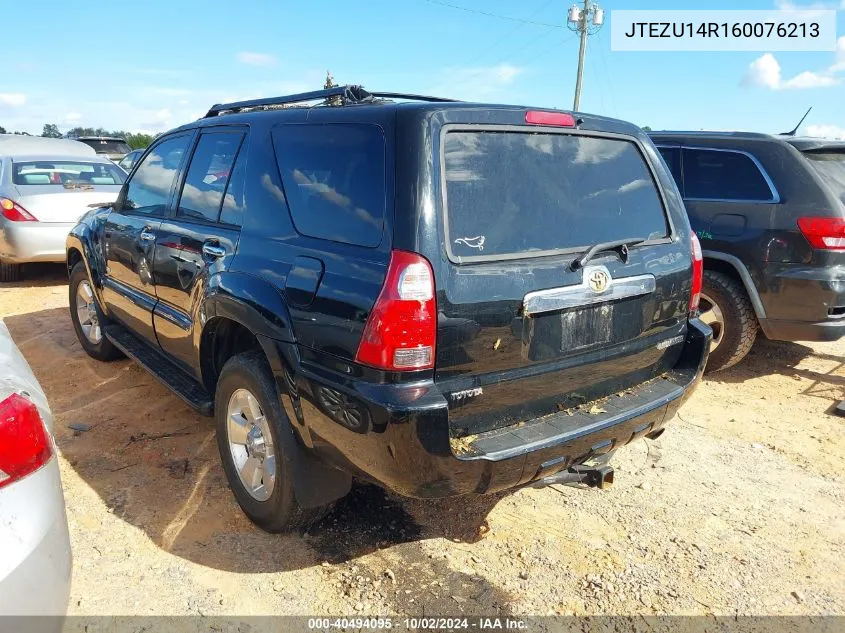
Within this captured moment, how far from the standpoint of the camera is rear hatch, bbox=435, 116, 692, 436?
2254 millimetres

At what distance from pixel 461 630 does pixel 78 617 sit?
1.44m

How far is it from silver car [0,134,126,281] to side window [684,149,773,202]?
6.23 metres

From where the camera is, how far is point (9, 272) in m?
8.27

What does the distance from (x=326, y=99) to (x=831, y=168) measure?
403 centimetres

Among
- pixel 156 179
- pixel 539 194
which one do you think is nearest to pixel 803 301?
pixel 539 194

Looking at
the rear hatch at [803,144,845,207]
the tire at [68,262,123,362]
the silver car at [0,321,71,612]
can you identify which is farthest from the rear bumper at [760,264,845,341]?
the tire at [68,262,123,362]

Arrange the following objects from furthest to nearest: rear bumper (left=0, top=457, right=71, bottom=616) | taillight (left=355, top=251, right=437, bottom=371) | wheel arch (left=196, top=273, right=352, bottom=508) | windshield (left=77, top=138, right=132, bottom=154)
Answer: windshield (left=77, top=138, right=132, bottom=154) → wheel arch (left=196, top=273, right=352, bottom=508) → taillight (left=355, top=251, right=437, bottom=371) → rear bumper (left=0, top=457, right=71, bottom=616)

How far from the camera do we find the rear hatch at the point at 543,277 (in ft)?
7.39

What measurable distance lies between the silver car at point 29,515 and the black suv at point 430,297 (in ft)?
2.90

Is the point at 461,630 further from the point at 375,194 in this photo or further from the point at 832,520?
the point at 832,520

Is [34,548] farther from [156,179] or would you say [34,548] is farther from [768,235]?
[768,235]

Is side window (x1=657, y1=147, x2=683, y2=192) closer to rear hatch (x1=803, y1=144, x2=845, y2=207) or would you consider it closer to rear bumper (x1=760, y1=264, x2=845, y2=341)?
rear hatch (x1=803, y1=144, x2=845, y2=207)

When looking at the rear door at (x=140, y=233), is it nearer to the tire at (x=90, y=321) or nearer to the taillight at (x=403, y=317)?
the tire at (x=90, y=321)

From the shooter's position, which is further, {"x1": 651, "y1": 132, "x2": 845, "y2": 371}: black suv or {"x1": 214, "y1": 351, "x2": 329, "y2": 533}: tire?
{"x1": 651, "y1": 132, "x2": 845, "y2": 371}: black suv
